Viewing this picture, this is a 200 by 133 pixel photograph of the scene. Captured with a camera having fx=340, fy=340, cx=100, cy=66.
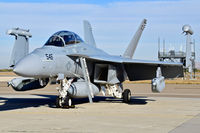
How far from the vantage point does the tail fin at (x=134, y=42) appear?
59.9 ft

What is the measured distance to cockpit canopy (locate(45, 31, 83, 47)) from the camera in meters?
12.6

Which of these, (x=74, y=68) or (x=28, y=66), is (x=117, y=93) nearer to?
(x=74, y=68)

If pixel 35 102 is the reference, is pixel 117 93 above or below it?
above

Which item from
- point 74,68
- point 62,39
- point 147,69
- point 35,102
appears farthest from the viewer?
point 147,69

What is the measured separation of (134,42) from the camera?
18.5m

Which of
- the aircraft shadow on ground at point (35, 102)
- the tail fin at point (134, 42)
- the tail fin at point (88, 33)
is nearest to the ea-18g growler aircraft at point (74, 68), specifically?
the aircraft shadow on ground at point (35, 102)

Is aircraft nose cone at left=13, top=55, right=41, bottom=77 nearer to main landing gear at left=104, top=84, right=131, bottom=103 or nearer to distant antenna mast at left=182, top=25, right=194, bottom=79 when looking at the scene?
main landing gear at left=104, top=84, right=131, bottom=103

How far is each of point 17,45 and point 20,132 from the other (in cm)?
973

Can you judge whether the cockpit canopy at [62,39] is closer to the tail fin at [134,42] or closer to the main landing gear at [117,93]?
the main landing gear at [117,93]

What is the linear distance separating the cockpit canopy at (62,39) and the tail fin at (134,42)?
533 cm

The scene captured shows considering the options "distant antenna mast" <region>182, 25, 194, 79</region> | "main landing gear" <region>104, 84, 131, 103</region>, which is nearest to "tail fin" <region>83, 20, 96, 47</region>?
"main landing gear" <region>104, 84, 131, 103</region>

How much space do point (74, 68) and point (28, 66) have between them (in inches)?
112

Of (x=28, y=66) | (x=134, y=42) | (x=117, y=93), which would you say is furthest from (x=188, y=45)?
(x=28, y=66)

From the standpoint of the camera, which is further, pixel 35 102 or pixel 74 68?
pixel 35 102
